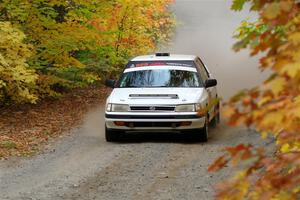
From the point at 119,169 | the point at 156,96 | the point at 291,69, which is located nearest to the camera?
the point at 291,69

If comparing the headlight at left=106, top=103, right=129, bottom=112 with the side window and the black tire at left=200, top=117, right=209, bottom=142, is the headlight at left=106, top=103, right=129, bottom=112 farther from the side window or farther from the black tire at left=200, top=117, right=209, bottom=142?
the side window

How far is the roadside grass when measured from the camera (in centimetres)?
1180

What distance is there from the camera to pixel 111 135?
11.7 metres

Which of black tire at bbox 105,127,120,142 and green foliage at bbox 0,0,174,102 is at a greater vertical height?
green foliage at bbox 0,0,174,102

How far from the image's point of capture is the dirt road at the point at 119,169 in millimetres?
8008

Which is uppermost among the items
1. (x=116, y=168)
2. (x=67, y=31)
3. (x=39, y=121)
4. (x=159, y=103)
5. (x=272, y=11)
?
(x=272, y=11)

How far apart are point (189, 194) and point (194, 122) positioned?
348cm

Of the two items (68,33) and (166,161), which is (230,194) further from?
(68,33)

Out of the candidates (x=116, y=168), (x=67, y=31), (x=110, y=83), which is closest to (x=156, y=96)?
(x=110, y=83)

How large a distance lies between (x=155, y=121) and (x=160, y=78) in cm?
A: 145

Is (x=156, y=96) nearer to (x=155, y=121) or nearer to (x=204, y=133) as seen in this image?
(x=155, y=121)

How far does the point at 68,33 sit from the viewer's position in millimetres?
15422

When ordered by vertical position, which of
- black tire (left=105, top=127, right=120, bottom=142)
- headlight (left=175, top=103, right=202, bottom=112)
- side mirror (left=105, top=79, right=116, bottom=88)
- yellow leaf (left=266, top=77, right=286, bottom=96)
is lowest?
black tire (left=105, top=127, right=120, bottom=142)

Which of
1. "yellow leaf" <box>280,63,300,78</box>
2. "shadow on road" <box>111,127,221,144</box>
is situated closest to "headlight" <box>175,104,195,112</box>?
"shadow on road" <box>111,127,221,144</box>
